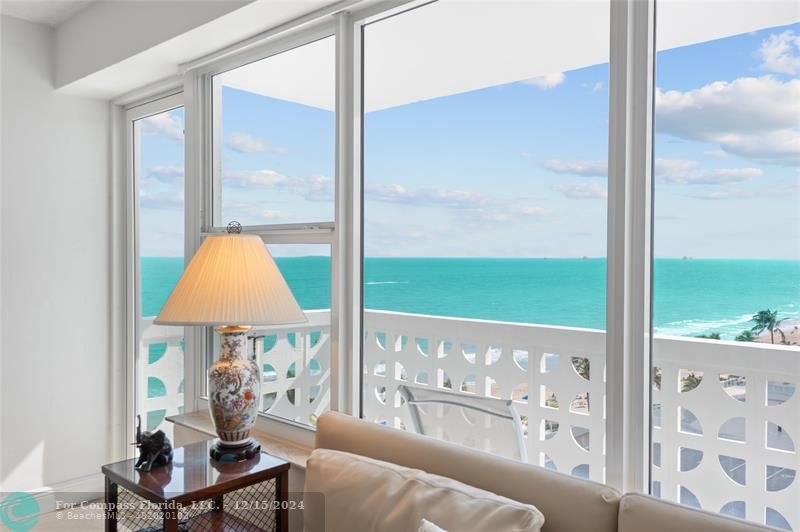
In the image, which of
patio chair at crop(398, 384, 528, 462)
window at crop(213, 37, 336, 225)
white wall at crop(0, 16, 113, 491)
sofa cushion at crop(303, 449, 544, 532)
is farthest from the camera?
white wall at crop(0, 16, 113, 491)

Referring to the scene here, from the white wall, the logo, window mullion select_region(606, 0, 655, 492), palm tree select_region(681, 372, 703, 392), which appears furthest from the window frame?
the logo

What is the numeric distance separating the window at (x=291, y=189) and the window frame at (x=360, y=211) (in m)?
0.04

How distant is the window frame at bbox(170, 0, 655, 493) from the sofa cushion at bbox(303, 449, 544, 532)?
39 centimetres

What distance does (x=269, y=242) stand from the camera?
2.61 meters

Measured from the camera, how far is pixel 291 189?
99.1 inches

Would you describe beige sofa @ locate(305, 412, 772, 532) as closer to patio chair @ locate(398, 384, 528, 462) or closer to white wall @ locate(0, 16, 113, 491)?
patio chair @ locate(398, 384, 528, 462)

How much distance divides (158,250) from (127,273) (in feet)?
1.20

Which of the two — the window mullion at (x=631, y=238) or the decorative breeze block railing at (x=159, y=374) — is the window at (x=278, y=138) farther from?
the window mullion at (x=631, y=238)

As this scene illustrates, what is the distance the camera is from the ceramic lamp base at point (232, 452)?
2012mm

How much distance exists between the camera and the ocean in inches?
57.4

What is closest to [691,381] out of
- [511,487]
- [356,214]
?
[511,487]

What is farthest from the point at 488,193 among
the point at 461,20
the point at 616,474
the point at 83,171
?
the point at 83,171

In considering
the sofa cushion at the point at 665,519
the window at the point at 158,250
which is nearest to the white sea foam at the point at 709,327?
the sofa cushion at the point at 665,519

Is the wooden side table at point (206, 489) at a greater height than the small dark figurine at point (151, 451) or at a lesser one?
lesser
